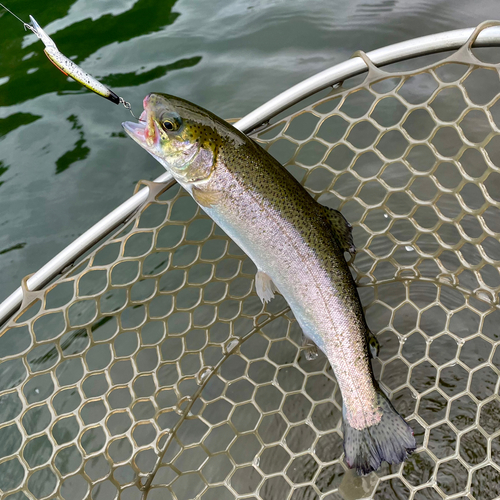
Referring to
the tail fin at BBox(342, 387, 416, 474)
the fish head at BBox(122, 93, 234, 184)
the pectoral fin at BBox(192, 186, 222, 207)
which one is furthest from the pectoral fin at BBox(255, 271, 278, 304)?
the tail fin at BBox(342, 387, 416, 474)

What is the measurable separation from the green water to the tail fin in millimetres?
2591

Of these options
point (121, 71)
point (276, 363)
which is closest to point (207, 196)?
point (276, 363)

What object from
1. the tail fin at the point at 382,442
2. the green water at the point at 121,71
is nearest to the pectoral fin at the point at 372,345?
the tail fin at the point at 382,442

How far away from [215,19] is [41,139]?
2073mm

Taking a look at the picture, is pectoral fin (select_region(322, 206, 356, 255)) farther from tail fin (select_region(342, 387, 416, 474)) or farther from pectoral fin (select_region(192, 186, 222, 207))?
tail fin (select_region(342, 387, 416, 474))

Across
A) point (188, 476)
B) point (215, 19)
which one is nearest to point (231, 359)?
point (188, 476)

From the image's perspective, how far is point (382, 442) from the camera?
238 cm

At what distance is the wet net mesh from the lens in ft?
9.24

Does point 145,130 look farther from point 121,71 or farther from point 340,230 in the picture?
point 121,71

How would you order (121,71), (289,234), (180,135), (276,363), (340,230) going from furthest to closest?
(121,71)
(276,363)
(340,230)
(289,234)
(180,135)

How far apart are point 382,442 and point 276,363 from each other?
1004 mm

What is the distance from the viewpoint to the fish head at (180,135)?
78.4 inches

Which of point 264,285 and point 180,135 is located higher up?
point 180,135

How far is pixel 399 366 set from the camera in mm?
3102
